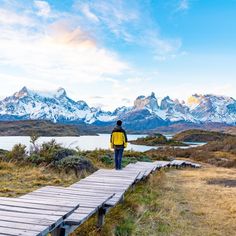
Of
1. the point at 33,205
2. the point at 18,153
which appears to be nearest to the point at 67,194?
the point at 33,205

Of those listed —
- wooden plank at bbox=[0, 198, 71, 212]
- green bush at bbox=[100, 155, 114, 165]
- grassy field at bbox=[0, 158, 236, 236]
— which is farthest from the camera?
green bush at bbox=[100, 155, 114, 165]

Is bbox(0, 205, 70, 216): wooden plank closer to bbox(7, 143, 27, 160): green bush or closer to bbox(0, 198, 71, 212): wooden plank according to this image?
bbox(0, 198, 71, 212): wooden plank

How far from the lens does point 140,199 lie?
11242mm

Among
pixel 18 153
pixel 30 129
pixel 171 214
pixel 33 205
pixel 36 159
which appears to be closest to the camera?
pixel 33 205

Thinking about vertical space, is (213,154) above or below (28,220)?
below

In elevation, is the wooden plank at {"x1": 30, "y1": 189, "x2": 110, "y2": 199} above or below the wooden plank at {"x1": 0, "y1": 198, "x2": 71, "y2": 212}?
below

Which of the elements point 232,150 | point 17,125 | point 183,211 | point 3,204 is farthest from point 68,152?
point 17,125

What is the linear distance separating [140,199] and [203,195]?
3.38 metres

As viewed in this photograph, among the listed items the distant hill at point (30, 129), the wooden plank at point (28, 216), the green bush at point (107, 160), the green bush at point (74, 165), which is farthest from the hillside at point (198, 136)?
the wooden plank at point (28, 216)

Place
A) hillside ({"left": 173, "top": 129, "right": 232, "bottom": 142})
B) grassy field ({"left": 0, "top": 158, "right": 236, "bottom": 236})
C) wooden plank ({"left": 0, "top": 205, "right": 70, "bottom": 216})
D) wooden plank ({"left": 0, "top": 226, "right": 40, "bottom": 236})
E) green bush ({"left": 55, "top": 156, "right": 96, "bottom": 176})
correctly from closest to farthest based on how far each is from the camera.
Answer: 1. wooden plank ({"left": 0, "top": 226, "right": 40, "bottom": 236})
2. wooden plank ({"left": 0, "top": 205, "right": 70, "bottom": 216})
3. grassy field ({"left": 0, "top": 158, "right": 236, "bottom": 236})
4. green bush ({"left": 55, "top": 156, "right": 96, "bottom": 176})
5. hillside ({"left": 173, "top": 129, "right": 232, "bottom": 142})

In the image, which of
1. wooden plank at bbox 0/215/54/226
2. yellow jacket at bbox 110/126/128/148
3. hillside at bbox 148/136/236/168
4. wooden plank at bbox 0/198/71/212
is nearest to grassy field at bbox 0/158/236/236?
wooden plank at bbox 0/198/71/212

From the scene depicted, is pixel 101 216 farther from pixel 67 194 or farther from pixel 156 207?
pixel 156 207

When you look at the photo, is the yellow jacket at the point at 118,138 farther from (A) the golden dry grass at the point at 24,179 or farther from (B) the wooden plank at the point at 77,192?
(B) the wooden plank at the point at 77,192

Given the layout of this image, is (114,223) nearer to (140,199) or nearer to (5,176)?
(140,199)
